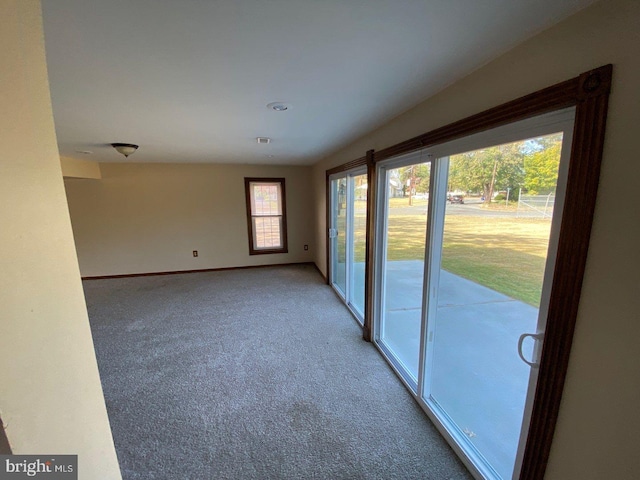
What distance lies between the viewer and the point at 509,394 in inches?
58.1

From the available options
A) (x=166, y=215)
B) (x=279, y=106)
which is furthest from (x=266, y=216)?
(x=279, y=106)

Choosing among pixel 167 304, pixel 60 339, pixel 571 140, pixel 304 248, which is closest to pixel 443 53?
pixel 571 140

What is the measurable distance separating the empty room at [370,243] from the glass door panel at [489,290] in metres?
0.01

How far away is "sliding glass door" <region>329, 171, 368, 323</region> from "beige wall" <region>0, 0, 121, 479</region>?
2.57 meters

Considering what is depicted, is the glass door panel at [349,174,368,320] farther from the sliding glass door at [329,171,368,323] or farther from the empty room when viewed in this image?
the empty room

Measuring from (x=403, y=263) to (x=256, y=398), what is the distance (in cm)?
171

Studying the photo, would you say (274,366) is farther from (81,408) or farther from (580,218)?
(580,218)

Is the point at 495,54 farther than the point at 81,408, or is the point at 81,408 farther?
the point at 495,54

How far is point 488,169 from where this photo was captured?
1.37 meters

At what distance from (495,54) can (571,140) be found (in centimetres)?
50

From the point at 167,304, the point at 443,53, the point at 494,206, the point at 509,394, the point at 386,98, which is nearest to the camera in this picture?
the point at 443,53

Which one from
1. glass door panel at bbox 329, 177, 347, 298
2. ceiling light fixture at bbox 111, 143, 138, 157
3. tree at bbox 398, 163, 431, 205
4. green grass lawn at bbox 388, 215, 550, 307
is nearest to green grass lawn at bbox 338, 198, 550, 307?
green grass lawn at bbox 388, 215, 550, 307

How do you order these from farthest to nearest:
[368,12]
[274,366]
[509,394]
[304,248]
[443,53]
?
[304,248] < [274,366] < [509,394] < [443,53] < [368,12]

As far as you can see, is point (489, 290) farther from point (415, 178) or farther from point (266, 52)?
point (266, 52)
